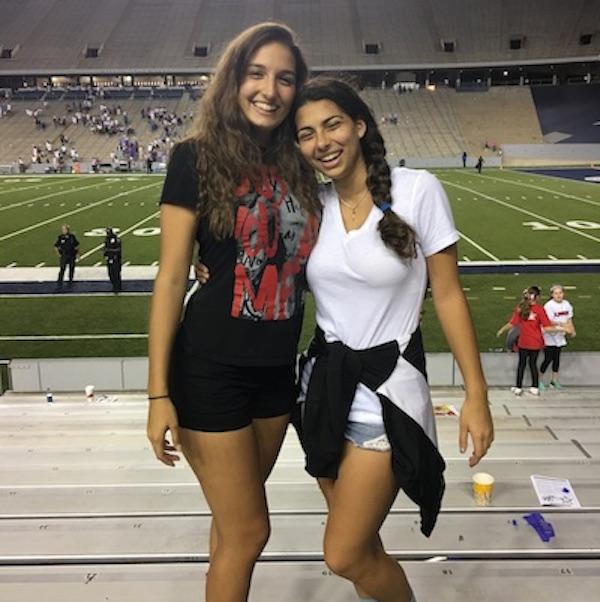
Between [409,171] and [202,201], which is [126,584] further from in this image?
[409,171]

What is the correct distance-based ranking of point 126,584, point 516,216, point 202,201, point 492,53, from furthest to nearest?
point 492,53, point 516,216, point 126,584, point 202,201

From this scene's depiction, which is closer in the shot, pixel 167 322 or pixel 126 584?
pixel 167 322

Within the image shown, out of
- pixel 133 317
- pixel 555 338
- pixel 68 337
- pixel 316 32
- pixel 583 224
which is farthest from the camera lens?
pixel 316 32

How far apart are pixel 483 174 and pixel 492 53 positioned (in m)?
22.0

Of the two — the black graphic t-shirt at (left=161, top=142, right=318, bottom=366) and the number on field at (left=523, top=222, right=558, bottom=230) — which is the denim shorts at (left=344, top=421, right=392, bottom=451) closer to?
the black graphic t-shirt at (left=161, top=142, right=318, bottom=366)

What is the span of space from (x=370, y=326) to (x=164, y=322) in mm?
557

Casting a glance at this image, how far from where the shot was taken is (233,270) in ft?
5.74

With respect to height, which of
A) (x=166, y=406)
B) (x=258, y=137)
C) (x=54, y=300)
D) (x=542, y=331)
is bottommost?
(x=54, y=300)

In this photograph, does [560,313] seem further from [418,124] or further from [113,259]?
[418,124]

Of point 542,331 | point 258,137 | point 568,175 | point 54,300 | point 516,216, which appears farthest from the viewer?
point 568,175

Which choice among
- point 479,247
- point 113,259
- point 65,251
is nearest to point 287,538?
point 113,259

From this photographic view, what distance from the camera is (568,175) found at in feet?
94.0

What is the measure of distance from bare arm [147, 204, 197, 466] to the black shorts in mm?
48

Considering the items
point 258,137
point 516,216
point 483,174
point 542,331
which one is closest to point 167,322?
point 258,137
